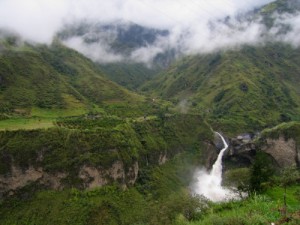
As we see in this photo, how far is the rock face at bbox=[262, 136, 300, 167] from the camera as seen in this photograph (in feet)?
395

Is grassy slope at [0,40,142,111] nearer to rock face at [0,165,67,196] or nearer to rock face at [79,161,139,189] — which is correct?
rock face at [0,165,67,196]

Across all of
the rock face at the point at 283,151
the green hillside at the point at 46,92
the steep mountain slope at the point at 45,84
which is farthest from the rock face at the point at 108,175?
the rock face at the point at 283,151

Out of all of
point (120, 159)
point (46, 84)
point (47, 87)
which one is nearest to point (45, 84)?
point (46, 84)

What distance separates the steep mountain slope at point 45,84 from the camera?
427 ft

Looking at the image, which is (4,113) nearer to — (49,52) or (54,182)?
(54,182)

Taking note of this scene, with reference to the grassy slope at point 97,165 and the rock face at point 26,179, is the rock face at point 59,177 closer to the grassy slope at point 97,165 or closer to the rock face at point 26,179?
the rock face at point 26,179

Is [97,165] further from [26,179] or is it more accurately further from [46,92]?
[46,92]

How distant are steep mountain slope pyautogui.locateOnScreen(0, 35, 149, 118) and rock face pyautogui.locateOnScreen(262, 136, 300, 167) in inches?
2552

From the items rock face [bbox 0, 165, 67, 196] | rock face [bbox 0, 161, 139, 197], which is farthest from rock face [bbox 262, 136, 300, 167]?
rock face [bbox 0, 165, 67, 196]

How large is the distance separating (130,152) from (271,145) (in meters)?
50.5

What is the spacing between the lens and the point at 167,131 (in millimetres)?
122062

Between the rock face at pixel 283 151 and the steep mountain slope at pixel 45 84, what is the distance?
213ft

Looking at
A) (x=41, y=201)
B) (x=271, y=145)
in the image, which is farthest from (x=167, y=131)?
(x=41, y=201)

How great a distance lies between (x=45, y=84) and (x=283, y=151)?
90.7 metres
